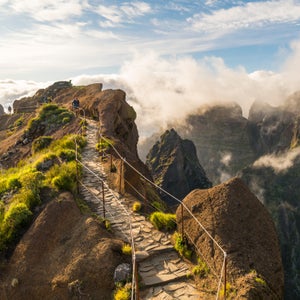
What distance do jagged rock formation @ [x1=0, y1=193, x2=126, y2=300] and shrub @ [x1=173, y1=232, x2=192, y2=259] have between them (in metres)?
2.15

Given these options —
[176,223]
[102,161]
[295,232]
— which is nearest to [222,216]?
[176,223]

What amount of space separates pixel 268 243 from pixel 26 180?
37.0 ft

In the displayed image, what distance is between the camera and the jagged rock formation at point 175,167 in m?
148

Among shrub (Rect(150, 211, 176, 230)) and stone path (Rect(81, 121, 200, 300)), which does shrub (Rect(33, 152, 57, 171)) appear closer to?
stone path (Rect(81, 121, 200, 300))

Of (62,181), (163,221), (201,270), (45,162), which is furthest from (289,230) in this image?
(201,270)

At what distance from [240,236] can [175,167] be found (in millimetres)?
144519

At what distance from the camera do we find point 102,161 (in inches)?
887

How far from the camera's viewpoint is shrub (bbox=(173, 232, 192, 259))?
1144cm

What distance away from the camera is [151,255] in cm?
1177

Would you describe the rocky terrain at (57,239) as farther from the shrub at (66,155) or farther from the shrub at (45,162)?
the shrub at (66,155)

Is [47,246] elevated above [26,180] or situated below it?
below

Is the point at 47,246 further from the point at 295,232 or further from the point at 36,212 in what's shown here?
the point at 295,232

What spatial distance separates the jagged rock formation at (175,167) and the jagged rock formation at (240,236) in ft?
389

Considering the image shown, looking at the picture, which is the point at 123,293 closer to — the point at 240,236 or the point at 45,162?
the point at 240,236
